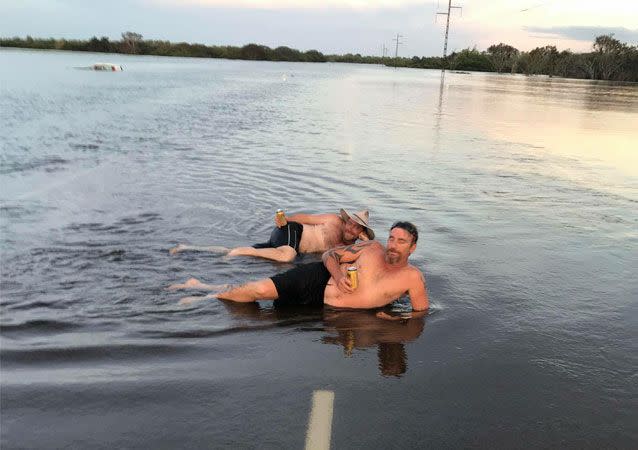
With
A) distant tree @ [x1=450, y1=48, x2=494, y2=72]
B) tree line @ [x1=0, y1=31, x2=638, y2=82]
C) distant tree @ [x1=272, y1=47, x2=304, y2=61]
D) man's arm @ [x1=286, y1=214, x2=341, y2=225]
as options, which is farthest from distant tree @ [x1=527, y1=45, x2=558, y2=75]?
man's arm @ [x1=286, y1=214, x2=341, y2=225]

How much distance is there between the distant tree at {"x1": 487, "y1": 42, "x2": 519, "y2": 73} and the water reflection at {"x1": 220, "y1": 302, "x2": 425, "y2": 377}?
11447 centimetres

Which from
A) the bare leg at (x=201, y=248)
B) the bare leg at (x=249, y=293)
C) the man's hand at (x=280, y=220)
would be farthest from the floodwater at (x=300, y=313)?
the man's hand at (x=280, y=220)

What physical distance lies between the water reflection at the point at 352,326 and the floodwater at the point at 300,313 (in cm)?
3

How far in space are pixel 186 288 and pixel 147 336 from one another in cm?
122

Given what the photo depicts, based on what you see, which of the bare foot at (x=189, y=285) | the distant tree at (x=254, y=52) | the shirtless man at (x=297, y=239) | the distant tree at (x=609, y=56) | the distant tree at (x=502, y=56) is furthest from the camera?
the distant tree at (x=254, y=52)

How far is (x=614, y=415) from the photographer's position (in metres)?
4.02

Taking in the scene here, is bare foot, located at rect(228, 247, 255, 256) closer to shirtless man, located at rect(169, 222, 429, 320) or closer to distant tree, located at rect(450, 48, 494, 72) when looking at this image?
shirtless man, located at rect(169, 222, 429, 320)

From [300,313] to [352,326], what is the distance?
1.85 ft

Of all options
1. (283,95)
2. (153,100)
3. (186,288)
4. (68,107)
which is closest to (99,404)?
(186,288)

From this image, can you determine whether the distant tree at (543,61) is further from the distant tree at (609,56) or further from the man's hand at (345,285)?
the man's hand at (345,285)

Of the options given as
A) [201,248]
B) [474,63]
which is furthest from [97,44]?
[201,248]

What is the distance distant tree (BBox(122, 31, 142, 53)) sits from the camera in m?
102

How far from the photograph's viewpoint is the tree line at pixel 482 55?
82.4 meters

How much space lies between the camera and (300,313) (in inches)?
217
